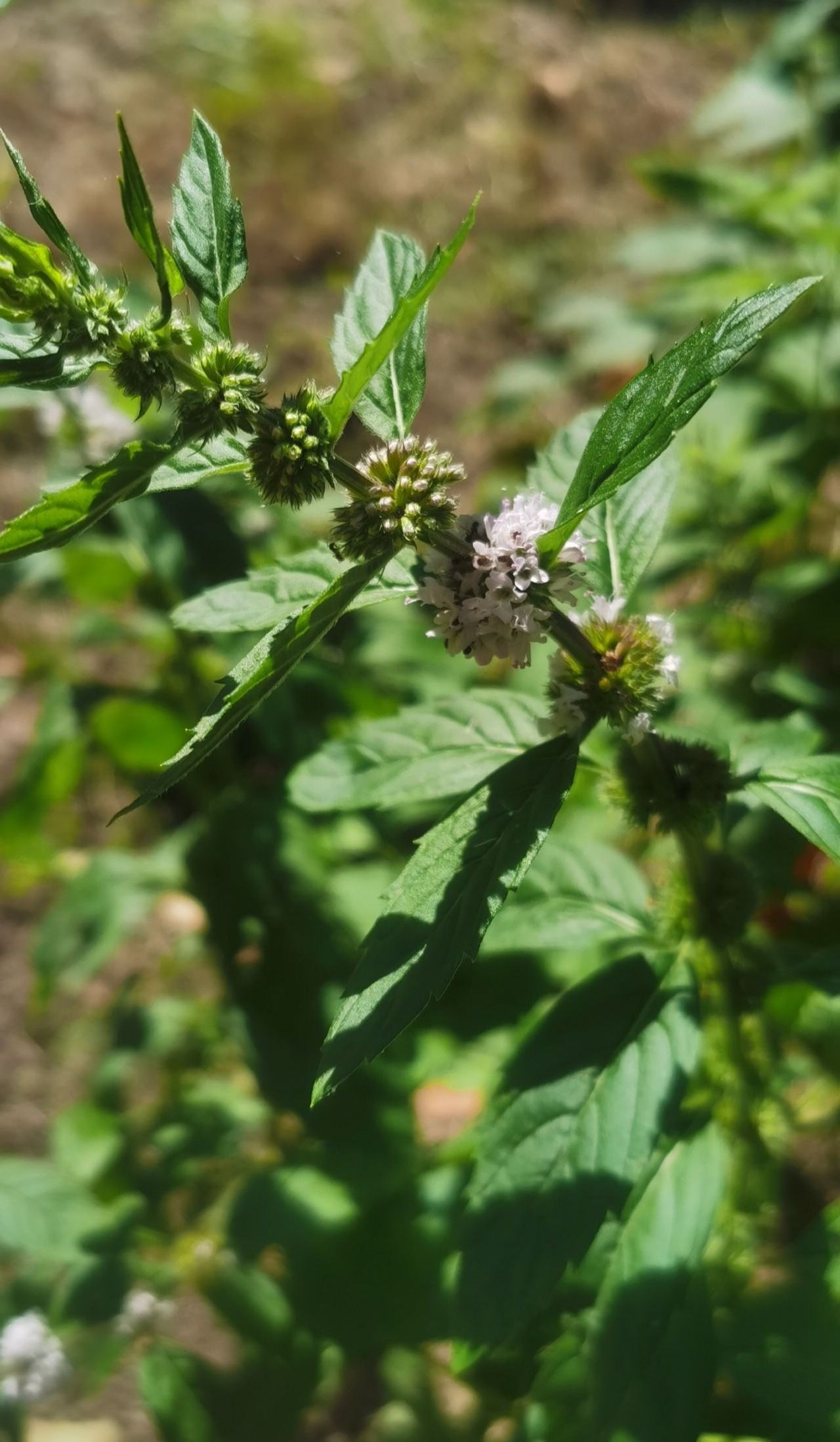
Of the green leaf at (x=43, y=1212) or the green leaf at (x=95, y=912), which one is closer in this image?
the green leaf at (x=43, y=1212)

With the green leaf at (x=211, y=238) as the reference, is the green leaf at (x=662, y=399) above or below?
below

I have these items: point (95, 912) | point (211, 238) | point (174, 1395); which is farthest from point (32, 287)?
point (174, 1395)

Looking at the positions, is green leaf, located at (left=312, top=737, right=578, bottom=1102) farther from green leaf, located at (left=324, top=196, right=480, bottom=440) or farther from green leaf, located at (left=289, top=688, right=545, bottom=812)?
green leaf, located at (left=324, top=196, right=480, bottom=440)

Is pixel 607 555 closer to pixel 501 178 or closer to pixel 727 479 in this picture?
pixel 727 479

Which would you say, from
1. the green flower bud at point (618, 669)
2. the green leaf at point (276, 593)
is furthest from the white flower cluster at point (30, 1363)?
the green flower bud at point (618, 669)

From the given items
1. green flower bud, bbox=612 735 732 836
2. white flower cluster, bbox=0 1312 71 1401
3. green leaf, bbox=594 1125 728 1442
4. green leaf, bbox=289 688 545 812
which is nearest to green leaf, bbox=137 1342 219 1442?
white flower cluster, bbox=0 1312 71 1401

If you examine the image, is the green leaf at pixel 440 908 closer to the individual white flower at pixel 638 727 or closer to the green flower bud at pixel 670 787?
the individual white flower at pixel 638 727
